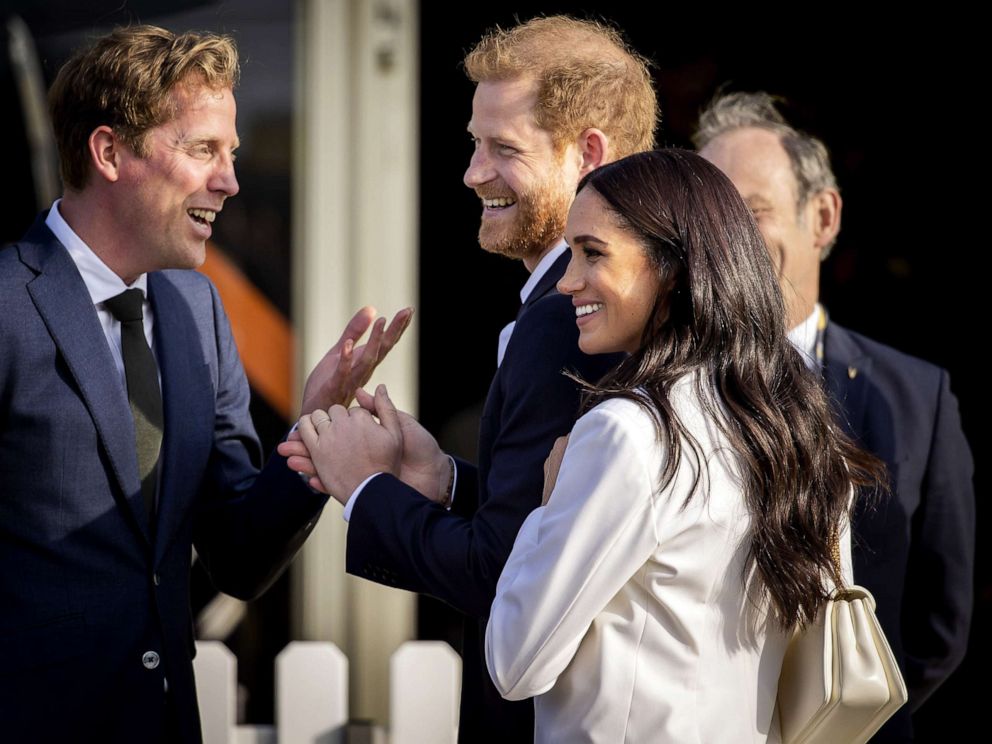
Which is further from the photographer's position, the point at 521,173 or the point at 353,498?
the point at 521,173

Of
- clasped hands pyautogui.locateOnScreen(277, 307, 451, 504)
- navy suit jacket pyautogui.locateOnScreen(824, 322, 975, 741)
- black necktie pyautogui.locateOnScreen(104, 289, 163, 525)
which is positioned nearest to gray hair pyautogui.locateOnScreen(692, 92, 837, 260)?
navy suit jacket pyautogui.locateOnScreen(824, 322, 975, 741)

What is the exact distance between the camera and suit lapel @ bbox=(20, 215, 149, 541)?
7.49ft

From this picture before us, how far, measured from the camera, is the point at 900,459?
9.77ft

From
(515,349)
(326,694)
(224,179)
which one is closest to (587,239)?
(515,349)

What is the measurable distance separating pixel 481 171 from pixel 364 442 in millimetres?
542

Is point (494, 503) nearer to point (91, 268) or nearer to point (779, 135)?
point (91, 268)

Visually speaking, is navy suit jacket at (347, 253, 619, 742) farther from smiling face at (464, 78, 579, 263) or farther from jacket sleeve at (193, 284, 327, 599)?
jacket sleeve at (193, 284, 327, 599)

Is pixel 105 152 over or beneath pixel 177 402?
over

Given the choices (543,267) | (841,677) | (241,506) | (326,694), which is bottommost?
(326,694)

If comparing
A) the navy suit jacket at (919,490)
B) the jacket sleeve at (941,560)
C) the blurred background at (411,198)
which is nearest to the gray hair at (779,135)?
the navy suit jacket at (919,490)

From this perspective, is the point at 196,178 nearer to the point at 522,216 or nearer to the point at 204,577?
the point at 522,216

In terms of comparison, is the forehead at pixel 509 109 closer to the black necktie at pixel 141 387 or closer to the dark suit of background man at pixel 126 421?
the dark suit of background man at pixel 126 421

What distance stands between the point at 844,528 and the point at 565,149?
828 mm

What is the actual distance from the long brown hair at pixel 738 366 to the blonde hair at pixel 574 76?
371mm
